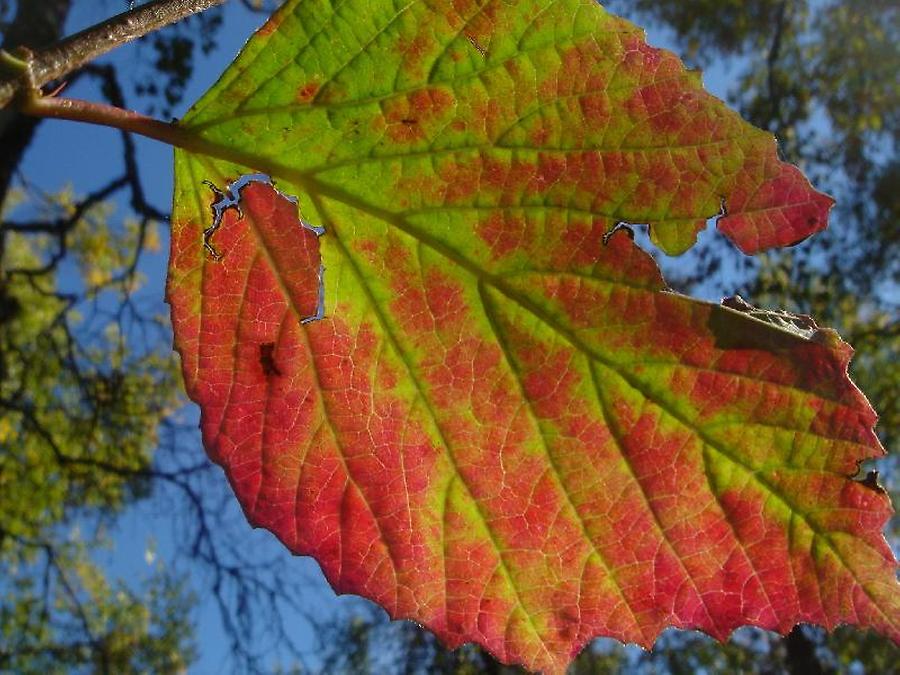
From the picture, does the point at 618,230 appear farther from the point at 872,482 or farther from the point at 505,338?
the point at 872,482

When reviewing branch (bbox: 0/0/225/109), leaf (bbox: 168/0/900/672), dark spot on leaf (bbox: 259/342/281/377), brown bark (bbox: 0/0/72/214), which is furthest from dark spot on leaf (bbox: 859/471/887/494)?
brown bark (bbox: 0/0/72/214)

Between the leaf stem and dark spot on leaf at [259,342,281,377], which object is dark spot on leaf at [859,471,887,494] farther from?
the leaf stem

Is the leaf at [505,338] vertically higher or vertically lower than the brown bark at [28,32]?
lower

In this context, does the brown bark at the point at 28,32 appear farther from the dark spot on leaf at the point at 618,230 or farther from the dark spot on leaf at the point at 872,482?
the dark spot on leaf at the point at 872,482

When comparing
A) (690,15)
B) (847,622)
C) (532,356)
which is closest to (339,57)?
(532,356)

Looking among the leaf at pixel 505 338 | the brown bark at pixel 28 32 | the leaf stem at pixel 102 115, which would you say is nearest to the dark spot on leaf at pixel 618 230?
the leaf at pixel 505 338

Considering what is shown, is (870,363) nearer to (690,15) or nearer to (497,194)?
(690,15)
